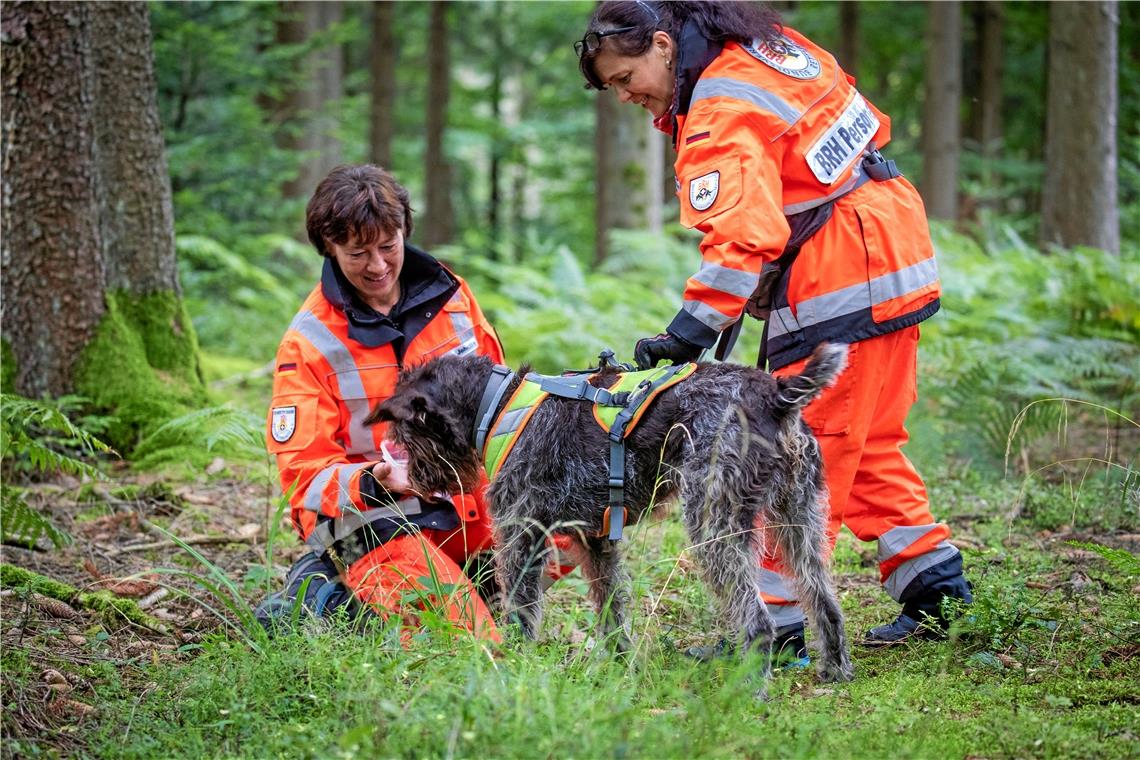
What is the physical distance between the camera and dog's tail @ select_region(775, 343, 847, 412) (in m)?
3.68

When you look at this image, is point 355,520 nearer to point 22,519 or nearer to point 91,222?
point 22,519

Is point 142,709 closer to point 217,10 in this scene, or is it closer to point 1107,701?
point 1107,701

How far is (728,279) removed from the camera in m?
3.90

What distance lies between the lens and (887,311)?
420cm

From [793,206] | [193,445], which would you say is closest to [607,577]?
[793,206]

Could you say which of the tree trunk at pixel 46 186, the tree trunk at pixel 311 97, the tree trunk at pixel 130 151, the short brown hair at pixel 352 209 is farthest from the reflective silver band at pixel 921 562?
the tree trunk at pixel 311 97

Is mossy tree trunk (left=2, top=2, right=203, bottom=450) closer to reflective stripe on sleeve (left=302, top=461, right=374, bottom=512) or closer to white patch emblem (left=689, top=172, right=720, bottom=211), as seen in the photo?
reflective stripe on sleeve (left=302, top=461, right=374, bottom=512)

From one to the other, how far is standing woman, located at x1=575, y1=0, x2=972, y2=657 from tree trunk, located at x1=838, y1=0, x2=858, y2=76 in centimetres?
1613

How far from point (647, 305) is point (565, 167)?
1589 centimetres

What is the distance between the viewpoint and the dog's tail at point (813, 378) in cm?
368

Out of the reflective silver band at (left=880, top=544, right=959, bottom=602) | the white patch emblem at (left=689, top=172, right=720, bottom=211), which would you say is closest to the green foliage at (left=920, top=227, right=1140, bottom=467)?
the reflective silver band at (left=880, top=544, right=959, bottom=602)

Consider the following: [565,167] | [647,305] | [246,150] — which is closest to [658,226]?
[647,305]

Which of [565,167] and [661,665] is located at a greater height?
[565,167]

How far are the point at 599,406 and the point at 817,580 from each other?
111cm
